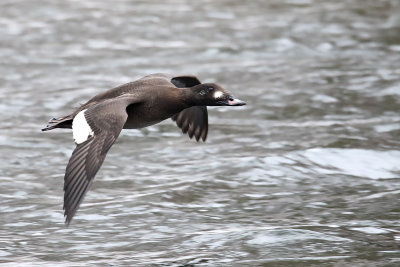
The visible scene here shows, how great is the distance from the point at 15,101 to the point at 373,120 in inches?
175

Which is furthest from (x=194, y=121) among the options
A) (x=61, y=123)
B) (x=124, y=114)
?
(x=124, y=114)

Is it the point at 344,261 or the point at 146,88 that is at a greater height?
the point at 146,88

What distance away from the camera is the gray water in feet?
25.5

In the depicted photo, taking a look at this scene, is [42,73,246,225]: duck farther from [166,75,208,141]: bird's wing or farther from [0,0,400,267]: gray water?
[0,0,400,267]: gray water

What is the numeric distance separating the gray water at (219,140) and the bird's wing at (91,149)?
57 centimetres

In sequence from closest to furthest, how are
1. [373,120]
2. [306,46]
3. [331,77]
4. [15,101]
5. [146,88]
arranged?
1. [146,88]
2. [373,120]
3. [15,101]
4. [331,77]
5. [306,46]

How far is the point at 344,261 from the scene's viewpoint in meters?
7.29

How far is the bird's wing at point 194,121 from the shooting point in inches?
361

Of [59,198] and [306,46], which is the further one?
[306,46]

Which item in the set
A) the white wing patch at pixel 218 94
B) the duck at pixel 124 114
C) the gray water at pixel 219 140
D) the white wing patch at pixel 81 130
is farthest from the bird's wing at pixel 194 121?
the white wing patch at pixel 81 130

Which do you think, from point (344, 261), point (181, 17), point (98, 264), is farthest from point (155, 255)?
point (181, 17)

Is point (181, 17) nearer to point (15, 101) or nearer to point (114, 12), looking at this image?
point (114, 12)

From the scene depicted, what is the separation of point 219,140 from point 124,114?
3.60 m

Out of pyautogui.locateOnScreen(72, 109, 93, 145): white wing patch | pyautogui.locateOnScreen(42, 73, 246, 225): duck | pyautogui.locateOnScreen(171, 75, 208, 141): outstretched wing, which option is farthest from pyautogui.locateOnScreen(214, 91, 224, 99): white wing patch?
pyautogui.locateOnScreen(72, 109, 93, 145): white wing patch
